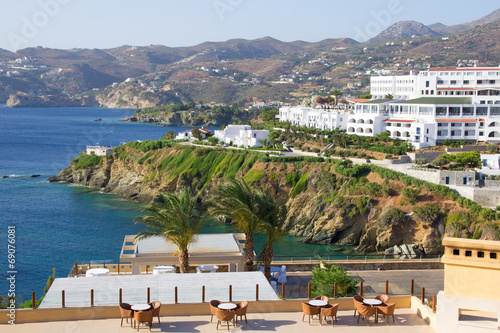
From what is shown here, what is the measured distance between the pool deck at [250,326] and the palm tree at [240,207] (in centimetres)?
830

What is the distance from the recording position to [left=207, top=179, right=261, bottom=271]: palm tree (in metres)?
23.6

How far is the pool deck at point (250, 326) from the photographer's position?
14.5m

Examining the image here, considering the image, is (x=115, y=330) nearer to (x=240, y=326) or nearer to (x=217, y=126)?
(x=240, y=326)

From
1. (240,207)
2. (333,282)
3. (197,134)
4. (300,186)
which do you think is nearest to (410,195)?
(300,186)

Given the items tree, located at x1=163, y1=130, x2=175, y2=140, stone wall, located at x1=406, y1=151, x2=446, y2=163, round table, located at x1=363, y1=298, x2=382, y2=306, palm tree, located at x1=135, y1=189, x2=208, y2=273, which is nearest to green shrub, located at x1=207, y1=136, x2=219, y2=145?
tree, located at x1=163, y1=130, x2=175, y2=140

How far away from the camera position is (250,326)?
1480 cm

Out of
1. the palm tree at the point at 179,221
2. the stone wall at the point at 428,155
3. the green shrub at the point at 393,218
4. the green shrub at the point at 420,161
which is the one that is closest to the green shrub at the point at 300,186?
the green shrub at the point at 393,218

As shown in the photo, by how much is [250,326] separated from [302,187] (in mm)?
41561

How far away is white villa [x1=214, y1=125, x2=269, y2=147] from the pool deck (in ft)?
186

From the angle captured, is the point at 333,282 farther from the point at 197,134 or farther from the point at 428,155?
the point at 197,134

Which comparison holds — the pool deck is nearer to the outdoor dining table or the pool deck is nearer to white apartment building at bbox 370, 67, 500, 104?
the outdoor dining table

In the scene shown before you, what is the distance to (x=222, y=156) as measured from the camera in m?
67.5

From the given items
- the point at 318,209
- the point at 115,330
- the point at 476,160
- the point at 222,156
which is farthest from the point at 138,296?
the point at 222,156

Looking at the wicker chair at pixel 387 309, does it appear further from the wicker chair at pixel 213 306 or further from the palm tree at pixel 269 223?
the palm tree at pixel 269 223
